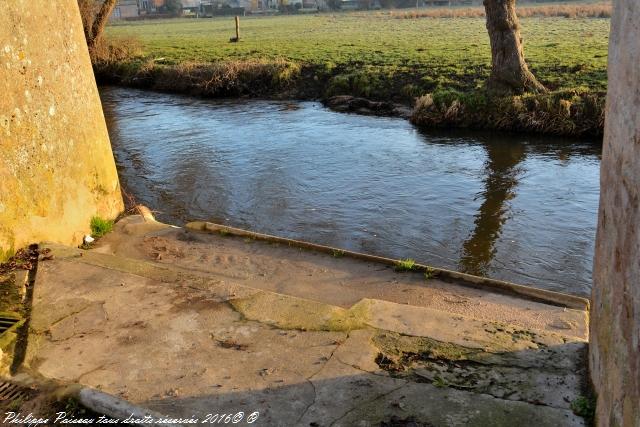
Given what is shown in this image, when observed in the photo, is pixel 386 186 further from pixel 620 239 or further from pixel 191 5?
pixel 191 5

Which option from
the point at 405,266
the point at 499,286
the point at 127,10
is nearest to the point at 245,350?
the point at 405,266

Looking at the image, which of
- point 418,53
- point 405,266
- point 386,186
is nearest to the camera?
point 405,266

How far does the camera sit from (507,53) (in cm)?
1870

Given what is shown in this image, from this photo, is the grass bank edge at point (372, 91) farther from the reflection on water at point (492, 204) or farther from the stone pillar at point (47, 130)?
the stone pillar at point (47, 130)

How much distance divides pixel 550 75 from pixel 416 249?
13.6 meters

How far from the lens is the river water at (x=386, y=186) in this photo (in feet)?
33.3

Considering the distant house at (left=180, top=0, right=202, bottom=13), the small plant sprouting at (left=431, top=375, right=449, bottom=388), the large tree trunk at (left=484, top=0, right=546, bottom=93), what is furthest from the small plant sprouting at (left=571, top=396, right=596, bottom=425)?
the distant house at (left=180, top=0, right=202, bottom=13)

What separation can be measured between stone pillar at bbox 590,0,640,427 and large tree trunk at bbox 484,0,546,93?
15624 millimetres

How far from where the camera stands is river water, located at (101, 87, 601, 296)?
10.2 metres

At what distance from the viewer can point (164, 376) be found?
436 cm

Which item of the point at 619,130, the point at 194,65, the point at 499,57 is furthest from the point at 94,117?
the point at 194,65

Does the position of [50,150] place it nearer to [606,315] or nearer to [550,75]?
[606,315]

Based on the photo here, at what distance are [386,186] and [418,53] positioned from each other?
17.1m

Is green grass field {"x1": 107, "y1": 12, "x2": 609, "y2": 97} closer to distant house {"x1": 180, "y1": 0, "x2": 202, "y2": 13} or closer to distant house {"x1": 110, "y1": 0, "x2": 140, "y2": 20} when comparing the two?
distant house {"x1": 180, "y1": 0, "x2": 202, "y2": 13}
